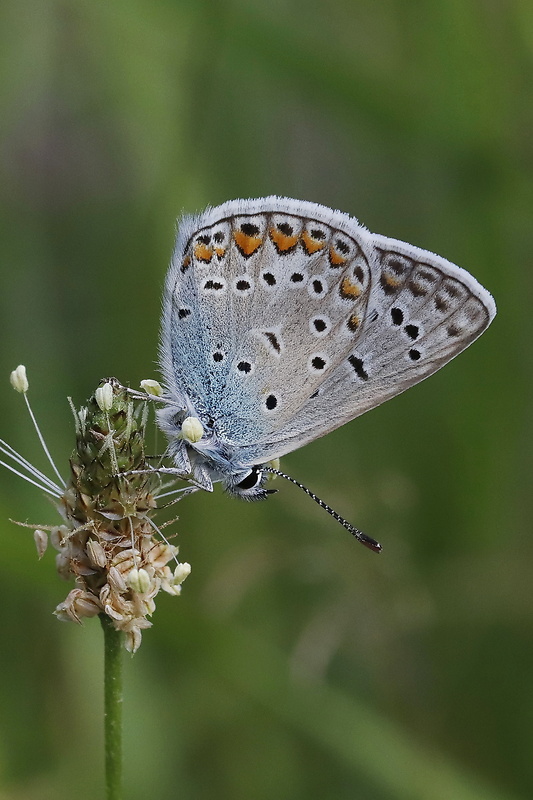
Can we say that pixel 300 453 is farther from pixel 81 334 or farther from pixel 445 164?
pixel 445 164

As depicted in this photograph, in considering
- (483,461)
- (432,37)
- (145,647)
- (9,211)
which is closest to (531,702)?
(483,461)

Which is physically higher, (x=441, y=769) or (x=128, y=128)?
(x=128, y=128)

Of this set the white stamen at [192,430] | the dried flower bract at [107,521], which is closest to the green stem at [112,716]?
the dried flower bract at [107,521]

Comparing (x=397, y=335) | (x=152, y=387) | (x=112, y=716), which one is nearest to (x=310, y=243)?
(x=397, y=335)

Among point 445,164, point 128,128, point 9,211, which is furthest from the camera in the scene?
point 128,128

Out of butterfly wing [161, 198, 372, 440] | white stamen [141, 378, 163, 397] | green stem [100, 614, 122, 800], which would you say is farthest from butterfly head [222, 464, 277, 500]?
green stem [100, 614, 122, 800]

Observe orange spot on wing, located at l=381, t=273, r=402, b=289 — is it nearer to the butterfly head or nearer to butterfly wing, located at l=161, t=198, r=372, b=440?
butterfly wing, located at l=161, t=198, r=372, b=440
